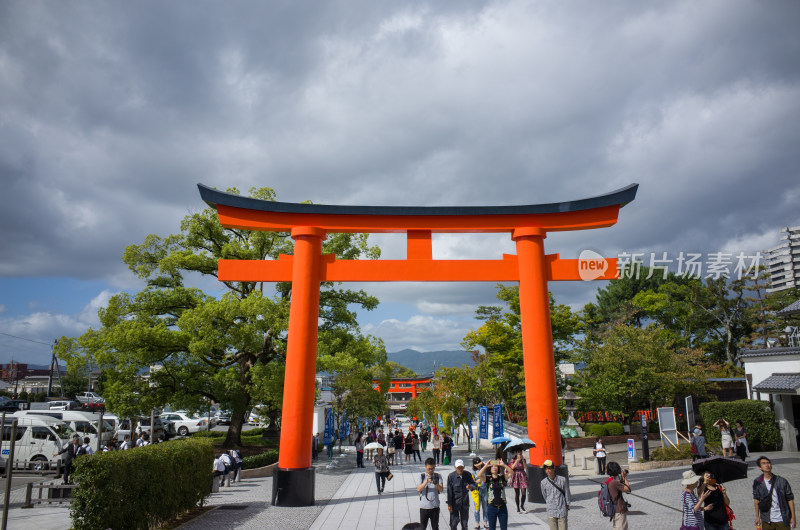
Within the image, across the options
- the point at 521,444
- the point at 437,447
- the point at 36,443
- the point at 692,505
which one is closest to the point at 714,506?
the point at 692,505

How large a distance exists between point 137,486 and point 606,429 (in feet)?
78.3

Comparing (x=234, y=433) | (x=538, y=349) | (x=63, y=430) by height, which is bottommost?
(x=234, y=433)

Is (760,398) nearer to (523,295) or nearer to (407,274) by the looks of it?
(523,295)

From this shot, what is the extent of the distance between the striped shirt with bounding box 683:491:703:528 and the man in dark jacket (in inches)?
45.2

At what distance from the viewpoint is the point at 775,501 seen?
7.11 meters

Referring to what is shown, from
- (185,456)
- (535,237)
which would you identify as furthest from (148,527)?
(535,237)

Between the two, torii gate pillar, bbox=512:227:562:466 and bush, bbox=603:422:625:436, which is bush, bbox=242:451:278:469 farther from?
bush, bbox=603:422:625:436

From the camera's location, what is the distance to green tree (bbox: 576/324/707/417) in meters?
25.3

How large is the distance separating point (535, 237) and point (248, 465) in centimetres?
1346

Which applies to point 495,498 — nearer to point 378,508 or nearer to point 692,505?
point 692,505

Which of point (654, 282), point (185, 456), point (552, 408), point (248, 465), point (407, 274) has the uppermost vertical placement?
point (654, 282)

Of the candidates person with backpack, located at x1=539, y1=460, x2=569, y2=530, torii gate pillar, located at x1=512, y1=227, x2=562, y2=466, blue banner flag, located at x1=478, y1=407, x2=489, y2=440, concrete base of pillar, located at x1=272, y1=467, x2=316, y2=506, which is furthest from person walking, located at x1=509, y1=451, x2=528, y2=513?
blue banner flag, located at x1=478, y1=407, x2=489, y2=440

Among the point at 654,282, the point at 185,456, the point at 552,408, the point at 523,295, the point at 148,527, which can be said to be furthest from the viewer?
the point at 654,282

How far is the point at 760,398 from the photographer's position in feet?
71.7
